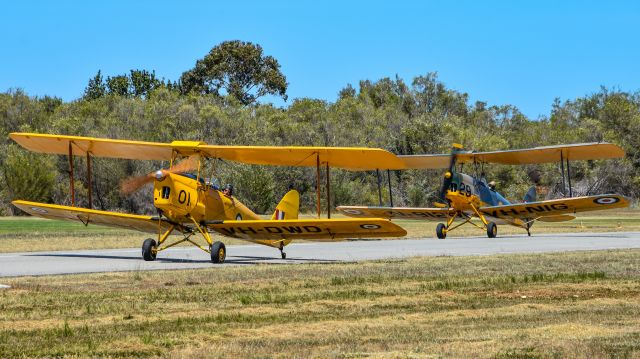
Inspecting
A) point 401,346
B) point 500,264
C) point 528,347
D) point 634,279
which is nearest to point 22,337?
point 401,346

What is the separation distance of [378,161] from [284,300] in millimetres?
9679

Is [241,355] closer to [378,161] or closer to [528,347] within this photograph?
[528,347]

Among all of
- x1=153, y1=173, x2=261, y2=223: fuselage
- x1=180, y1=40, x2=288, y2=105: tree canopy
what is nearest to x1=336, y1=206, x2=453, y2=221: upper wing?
x1=153, y1=173, x2=261, y2=223: fuselage

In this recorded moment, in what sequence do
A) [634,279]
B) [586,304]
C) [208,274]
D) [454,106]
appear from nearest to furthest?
[586,304], [634,279], [208,274], [454,106]

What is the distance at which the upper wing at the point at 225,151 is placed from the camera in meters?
23.2

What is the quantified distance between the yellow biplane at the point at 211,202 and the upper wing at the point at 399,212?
13.5 meters

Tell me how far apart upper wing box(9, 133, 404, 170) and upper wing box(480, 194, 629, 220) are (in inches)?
470

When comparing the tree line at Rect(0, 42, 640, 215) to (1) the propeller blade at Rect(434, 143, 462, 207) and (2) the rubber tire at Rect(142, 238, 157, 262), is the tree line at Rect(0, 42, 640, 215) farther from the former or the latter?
(2) the rubber tire at Rect(142, 238, 157, 262)

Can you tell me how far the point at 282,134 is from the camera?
79375 millimetres

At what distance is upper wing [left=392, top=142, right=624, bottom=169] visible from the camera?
34.8 m

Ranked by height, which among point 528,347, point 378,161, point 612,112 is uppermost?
point 612,112

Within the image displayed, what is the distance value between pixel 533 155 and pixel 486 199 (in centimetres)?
263

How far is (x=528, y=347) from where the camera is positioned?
32.9 feet

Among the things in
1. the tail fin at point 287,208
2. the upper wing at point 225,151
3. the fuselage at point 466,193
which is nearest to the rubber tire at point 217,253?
the upper wing at point 225,151
